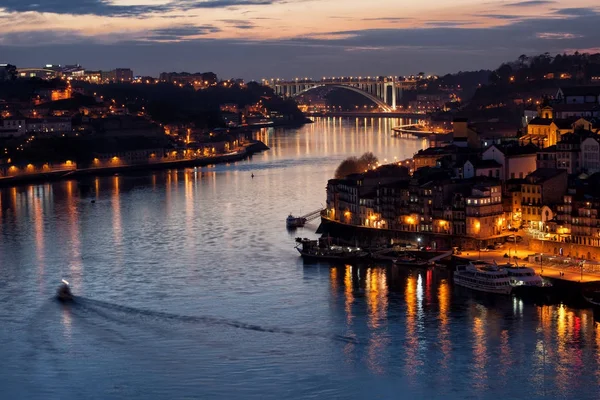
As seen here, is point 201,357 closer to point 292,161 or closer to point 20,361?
point 20,361

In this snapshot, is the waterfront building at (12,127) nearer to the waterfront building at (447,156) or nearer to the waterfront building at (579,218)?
the waterfront building at (447,156)

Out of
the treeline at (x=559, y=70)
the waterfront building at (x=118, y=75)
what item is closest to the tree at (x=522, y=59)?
the treeline at (x=559, y=70)

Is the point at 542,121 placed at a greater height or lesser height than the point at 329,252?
greater

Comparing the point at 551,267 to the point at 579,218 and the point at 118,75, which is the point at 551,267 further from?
the point at 118,75

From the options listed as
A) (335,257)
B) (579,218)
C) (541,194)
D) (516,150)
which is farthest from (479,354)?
(516,150)

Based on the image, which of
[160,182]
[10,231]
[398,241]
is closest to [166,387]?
[398,241]

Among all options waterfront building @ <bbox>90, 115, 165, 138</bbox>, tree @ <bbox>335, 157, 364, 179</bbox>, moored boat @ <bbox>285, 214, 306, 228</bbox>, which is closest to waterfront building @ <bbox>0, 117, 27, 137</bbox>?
waterfront building @ <bbox>90, 115, 165, 138</bbox>

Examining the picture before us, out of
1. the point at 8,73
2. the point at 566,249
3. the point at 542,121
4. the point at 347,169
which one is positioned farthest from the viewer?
the point at 8,73
